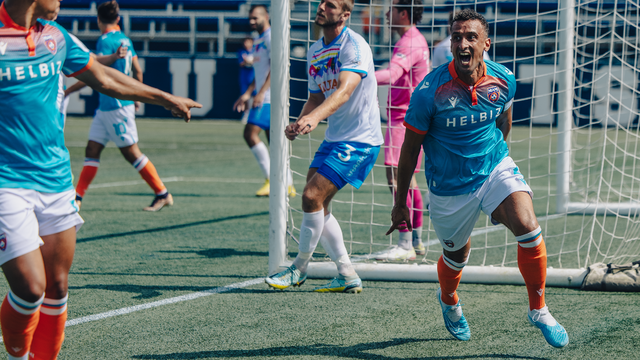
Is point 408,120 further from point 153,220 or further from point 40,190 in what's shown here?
point 153,220

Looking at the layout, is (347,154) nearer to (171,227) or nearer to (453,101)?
Result: (453,101)

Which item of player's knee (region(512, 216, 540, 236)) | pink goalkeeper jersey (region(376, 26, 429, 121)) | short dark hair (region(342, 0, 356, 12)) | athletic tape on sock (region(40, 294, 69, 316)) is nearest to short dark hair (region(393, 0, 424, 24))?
pink goalkeeper jersey (region(376, 26, 429, 121))

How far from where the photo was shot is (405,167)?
3.84 meters

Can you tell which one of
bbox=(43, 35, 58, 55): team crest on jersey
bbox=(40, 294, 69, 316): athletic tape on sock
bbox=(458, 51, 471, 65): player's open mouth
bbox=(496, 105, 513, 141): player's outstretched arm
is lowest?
bbox=(40, 294, 69, 316): athletic tape on sock

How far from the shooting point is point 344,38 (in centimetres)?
477

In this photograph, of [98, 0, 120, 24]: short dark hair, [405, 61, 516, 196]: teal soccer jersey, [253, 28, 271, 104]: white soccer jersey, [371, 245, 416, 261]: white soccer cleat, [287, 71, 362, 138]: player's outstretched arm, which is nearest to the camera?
[405, 61, 516, 196]: teal soccer jersey

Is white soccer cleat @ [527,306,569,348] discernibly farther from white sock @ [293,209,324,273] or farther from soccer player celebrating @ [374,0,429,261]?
soccer player celebrating @ [374,0,429,261]

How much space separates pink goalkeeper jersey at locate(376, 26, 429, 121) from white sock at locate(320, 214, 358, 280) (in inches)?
Result: 60.0

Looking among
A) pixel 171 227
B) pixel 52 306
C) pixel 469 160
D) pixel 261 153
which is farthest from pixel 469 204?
pixel 261 153

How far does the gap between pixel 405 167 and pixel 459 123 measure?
1.29ft

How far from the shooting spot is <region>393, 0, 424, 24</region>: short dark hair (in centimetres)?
600

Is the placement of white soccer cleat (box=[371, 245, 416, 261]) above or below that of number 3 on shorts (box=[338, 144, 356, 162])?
below

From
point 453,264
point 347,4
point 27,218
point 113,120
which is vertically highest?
point 347,4

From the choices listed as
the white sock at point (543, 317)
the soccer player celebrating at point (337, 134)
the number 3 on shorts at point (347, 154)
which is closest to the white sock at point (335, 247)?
the soccer player celebrating at point (337, 134)
